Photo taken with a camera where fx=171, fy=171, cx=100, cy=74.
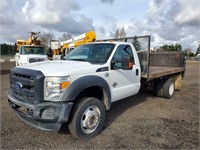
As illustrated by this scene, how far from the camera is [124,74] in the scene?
14.5 ft

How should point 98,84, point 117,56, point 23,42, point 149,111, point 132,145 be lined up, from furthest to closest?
point 23,42 → point 149,111 → point 117,56 → point 98,84 → point 132,145

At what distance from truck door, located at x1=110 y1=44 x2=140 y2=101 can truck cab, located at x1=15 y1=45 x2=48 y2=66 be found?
8966mm

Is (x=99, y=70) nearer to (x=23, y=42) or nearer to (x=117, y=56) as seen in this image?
(x=117, y=56)

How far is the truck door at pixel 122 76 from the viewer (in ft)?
13.6

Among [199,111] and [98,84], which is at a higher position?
[98,84]

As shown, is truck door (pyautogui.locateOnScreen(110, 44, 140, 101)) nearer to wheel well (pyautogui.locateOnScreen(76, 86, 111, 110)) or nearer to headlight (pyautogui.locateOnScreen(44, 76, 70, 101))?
wheel well (pyautogui.locateOnScreen(76, 86, 111, 110))

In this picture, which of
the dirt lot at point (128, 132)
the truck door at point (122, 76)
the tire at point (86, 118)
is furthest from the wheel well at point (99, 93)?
the dirt lot at point (128, 132)

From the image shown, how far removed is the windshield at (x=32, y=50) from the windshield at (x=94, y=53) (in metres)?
9.36

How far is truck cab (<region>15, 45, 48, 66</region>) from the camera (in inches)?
468

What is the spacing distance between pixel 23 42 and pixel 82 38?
24.1 feet

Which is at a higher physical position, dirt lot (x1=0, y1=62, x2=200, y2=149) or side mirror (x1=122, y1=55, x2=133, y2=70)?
side mirror (x1=122, y1=55, x2=133, y2=70)

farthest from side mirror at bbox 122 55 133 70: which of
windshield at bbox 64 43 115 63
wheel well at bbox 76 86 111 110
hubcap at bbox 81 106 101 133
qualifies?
hubcap at bbox 81 106 101 133

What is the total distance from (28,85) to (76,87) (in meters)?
0.90

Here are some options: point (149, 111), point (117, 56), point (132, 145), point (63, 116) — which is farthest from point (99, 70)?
point (149, 111)
